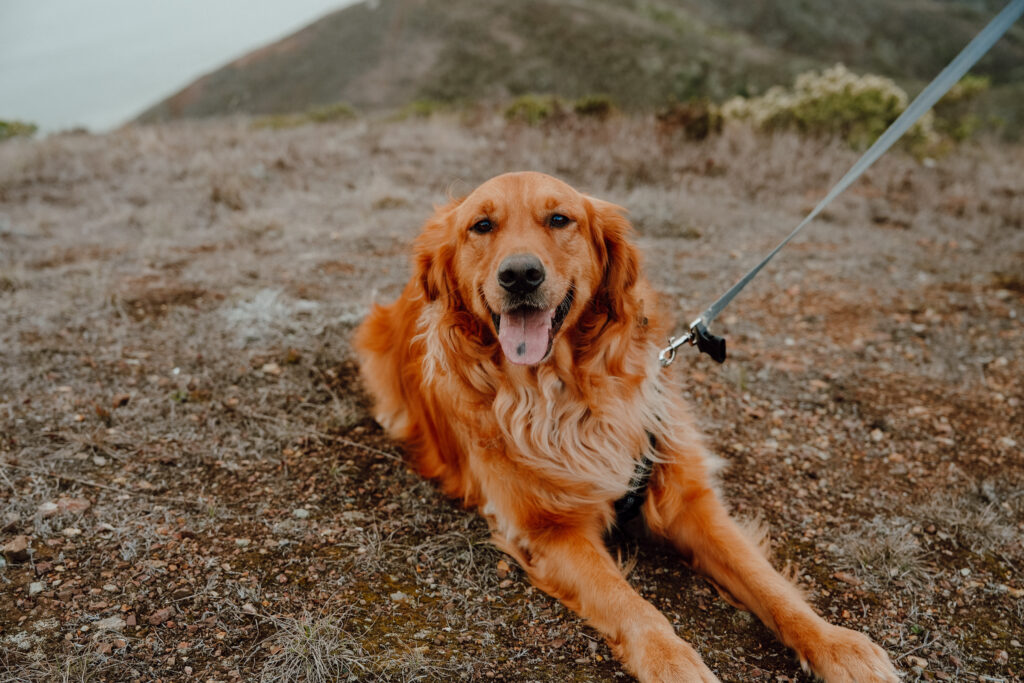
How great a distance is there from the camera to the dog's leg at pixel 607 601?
1.74m

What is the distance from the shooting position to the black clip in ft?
7.77

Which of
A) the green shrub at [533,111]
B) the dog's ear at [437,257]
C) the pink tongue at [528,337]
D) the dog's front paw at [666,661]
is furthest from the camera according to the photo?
the green shrub at [533,111]

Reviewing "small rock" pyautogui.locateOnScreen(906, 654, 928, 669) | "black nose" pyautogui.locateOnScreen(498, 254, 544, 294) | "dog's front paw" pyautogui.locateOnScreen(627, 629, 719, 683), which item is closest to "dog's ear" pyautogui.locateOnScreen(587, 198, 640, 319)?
"black nose" pyautogui.locateOnScreen(498, 254, 544, 294)

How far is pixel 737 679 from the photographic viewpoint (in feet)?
5.95

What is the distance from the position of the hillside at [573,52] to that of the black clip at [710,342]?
20.6 metres

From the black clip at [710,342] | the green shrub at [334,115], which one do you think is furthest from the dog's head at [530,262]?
the green shrub at [334,115]

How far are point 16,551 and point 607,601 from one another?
1821 mm

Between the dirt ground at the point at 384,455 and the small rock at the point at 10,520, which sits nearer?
the dirt ground at the point at 384,455

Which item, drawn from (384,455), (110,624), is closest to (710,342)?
(384,455)

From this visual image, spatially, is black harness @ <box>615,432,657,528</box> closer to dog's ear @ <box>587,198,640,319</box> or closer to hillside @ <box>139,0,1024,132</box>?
dog's ear @ <box>587,198,640,319</box>

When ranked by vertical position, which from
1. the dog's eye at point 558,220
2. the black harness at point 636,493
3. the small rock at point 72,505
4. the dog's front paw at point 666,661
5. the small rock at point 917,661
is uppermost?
the dog's eye at point 558,220

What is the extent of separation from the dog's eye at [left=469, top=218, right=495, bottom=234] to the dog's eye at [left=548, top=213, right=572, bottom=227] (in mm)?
200

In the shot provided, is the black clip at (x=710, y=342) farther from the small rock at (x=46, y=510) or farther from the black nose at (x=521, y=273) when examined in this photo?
the small rock at (x=46, y=510)

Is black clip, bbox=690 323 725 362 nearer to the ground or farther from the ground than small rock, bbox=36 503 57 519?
farther from the ground
